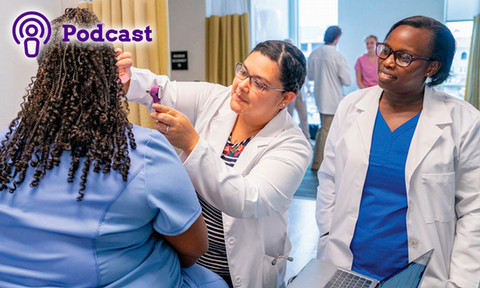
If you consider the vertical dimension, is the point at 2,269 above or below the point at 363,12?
below

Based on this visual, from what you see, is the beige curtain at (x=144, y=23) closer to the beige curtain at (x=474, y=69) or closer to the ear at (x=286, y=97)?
the ear at (x=286, y=97)

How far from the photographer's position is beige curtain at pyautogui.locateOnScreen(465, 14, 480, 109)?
3271 millimetres

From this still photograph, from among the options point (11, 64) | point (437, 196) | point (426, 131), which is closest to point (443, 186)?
point (437, 196)

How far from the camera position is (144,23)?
7.92 feet

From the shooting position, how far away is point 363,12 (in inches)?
248

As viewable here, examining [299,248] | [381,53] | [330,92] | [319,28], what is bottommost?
[299,248]

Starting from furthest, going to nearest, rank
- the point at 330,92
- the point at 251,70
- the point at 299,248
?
the point at 330,92, the point at 299,248, the point at 251,70

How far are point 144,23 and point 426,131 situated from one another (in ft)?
5.66

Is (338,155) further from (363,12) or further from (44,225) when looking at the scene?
(363,12)

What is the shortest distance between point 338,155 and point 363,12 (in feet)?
17.7

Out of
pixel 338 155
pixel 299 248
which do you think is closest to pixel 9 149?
pixel 338 155

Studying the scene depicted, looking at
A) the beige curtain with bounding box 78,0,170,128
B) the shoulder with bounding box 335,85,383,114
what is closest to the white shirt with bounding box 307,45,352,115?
the beige curtain with bounding box 78,0,170,128

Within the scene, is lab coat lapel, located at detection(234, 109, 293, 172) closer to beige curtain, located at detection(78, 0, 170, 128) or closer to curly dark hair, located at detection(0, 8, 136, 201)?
curly dark hair, located at detection(0, 8, 136, 201)

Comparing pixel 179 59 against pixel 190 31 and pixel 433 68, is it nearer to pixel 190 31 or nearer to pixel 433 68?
pixel 190 31
